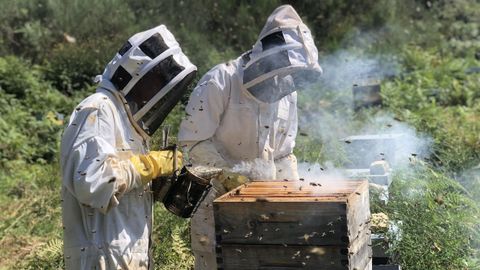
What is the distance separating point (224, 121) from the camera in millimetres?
4250

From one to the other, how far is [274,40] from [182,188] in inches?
50.8

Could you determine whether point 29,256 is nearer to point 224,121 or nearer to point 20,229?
point 20,229

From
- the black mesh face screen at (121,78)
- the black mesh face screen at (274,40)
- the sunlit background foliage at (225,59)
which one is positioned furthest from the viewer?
the sunlit background foliage at (225,59)

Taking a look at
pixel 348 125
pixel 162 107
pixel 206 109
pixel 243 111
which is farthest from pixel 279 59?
pixel 348 125

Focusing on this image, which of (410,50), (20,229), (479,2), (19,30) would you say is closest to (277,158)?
(20,229)

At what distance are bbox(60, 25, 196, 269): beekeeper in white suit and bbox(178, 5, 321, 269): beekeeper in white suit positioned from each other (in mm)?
573

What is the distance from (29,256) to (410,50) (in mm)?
10450

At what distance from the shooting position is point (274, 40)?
A: 14.2 ft

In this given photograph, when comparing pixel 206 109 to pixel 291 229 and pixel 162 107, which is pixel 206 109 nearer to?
pixel 162 107

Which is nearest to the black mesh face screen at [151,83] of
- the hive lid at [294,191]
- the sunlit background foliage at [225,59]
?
the hive lid at [294,191]

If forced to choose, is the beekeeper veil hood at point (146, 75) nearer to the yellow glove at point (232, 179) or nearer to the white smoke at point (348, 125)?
the yellow glove at point (232, 179)

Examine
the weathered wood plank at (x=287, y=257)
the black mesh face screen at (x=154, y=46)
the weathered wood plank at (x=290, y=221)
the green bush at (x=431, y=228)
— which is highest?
the black mesh face screen at (x=154, y=46)

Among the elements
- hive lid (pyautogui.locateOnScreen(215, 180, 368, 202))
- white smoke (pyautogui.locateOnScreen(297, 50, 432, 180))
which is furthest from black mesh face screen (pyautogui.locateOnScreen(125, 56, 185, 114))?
white smoke (pyautogui.locateOnScreen(297, 50, 432, 180))

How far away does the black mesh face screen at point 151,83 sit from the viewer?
345 centimetres
